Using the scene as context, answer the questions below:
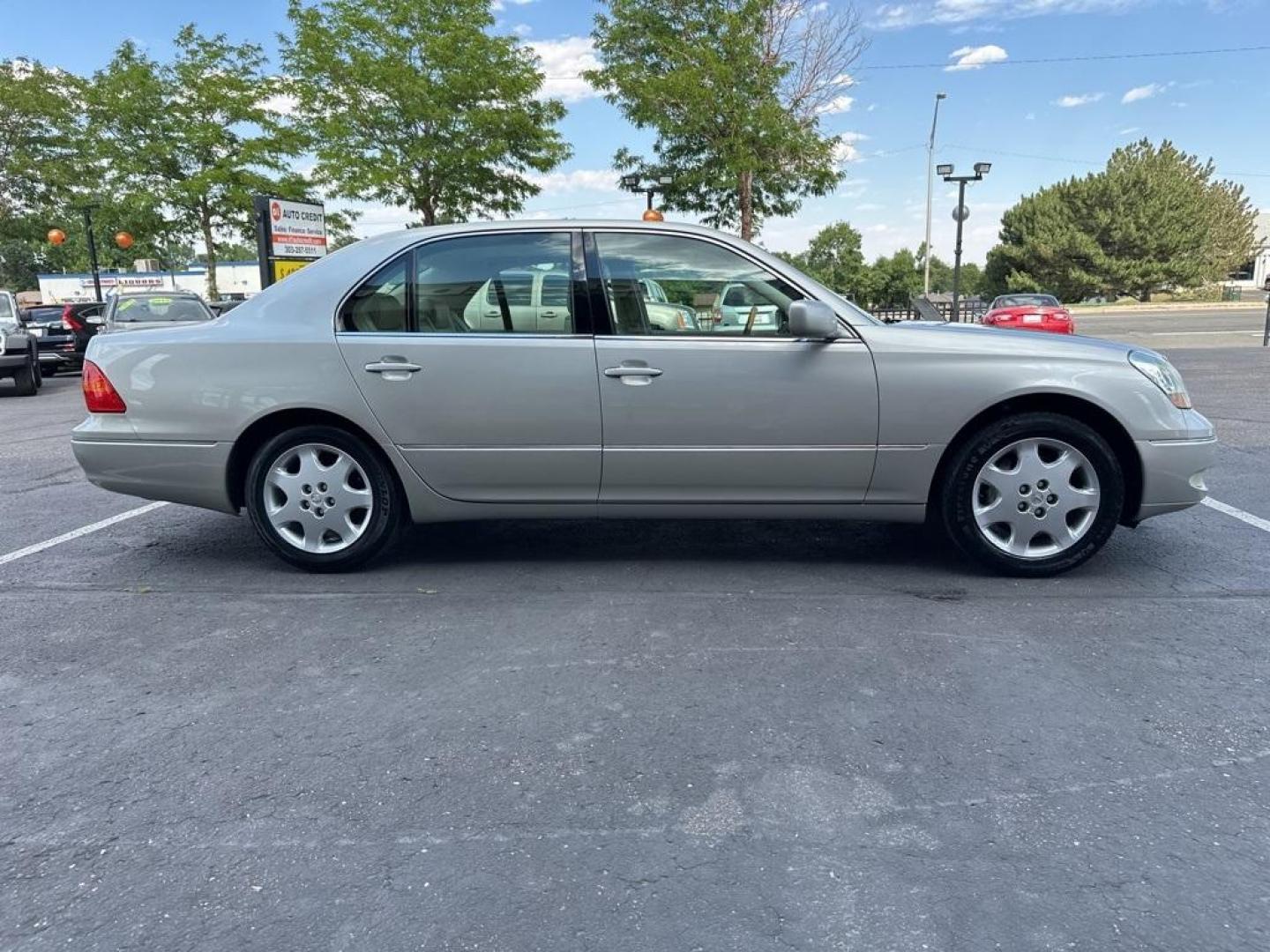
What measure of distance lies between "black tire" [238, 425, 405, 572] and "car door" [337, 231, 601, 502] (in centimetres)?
19

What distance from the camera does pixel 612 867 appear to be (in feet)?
6.98

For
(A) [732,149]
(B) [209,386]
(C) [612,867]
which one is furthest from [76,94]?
(C) [612,867]

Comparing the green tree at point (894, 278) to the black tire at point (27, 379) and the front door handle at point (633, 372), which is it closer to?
the black tire at point (27, 379)

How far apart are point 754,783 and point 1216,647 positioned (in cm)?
→ 204

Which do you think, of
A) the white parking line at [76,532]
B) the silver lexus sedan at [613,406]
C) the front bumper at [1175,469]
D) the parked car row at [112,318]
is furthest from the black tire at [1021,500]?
the parked car row at [112,318]

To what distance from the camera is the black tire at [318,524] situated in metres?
4.21

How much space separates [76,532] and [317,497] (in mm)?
2062

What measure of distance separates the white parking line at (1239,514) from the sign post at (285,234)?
12928mm

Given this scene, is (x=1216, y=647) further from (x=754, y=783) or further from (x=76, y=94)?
(x=76, y=94)

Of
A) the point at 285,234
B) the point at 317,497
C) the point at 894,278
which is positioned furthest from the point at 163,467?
the point at 894,278

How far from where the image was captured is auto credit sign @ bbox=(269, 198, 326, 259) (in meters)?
15.5

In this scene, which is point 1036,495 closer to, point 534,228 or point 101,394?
point 534,228

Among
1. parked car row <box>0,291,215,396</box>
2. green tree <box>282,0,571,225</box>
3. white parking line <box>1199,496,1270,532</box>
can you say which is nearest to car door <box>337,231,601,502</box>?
white parking line <box>1199,496,1270,532</box>

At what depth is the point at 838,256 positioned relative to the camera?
2408 inches
